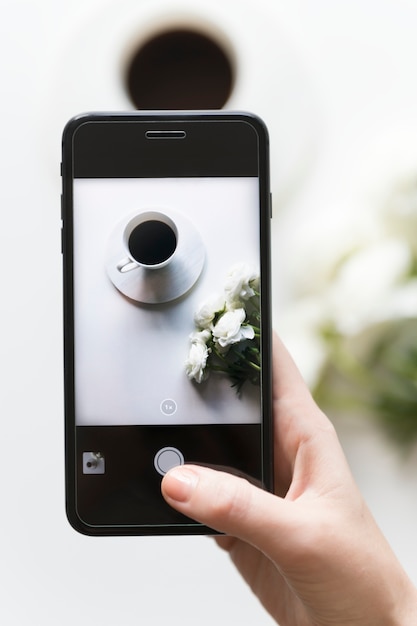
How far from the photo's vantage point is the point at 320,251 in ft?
1.52

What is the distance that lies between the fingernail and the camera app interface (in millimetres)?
34

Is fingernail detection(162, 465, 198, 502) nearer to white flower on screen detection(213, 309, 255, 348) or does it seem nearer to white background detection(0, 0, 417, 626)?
white flower on screen detection(213, 309, 255, 348)

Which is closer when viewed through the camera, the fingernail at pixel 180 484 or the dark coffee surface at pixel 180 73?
the fingernail at pixel 180 484

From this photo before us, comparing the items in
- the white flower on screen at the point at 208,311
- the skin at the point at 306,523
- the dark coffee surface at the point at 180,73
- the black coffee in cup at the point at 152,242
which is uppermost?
the dark coffee surface at the point at 180,73

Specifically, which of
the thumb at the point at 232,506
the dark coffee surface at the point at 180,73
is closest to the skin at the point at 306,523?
the thumb at the point at 232,506

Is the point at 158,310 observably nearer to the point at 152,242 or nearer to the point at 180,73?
the point at 152,242

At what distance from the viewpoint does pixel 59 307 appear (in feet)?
1.61

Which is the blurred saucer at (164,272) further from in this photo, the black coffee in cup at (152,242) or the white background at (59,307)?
the white background at (59,307)

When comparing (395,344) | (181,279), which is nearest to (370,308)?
(395,344)

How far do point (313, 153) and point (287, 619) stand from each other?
0.93 ft

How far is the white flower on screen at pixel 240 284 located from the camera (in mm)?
357

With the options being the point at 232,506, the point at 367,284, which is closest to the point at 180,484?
the point at 232,506

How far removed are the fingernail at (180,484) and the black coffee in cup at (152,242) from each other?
4.1 inches

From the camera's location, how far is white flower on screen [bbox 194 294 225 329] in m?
0.36
